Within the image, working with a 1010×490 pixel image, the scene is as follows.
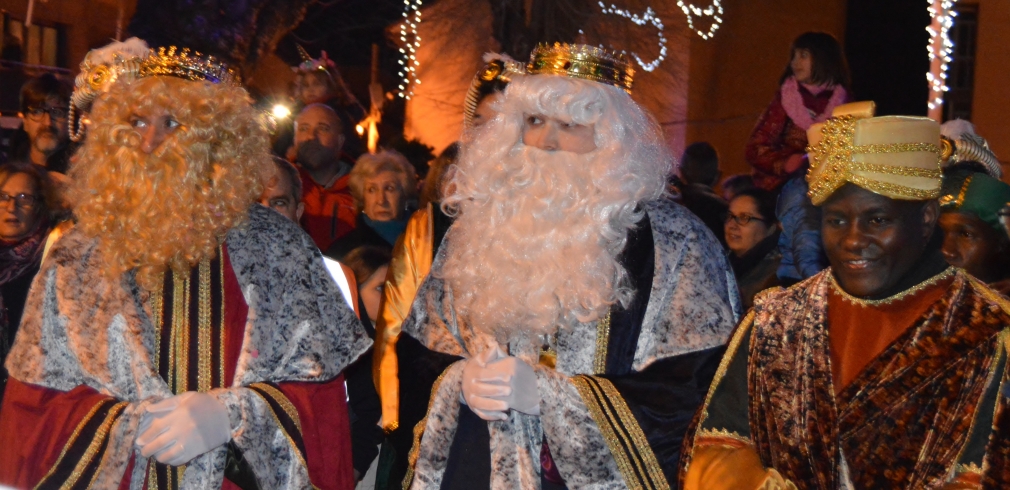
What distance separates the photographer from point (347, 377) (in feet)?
15.0

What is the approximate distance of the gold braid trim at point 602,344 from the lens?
3.68 metres

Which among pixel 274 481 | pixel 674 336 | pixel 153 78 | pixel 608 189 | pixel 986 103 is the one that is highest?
pixel 986 103

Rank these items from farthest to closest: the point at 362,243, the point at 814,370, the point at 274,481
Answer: the point at 362,243
the point at 274,481
the point at 814,370

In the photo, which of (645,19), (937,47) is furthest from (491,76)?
(645,19)

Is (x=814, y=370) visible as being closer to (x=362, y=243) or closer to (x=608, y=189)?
(x=608, y=189)

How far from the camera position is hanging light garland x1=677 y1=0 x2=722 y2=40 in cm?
1191

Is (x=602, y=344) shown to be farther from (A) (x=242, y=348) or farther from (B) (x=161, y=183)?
(B) (x=161, y=183)

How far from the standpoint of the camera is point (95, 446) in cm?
347

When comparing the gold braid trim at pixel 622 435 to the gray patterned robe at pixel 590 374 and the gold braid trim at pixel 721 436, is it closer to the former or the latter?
the gray patterned robe at pixel 590 374

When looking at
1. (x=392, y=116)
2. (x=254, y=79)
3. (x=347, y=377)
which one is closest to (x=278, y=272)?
(x=347, y=377)

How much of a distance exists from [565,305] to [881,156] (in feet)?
3.89

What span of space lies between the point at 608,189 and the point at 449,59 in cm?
981

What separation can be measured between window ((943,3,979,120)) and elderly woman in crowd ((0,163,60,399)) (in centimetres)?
808

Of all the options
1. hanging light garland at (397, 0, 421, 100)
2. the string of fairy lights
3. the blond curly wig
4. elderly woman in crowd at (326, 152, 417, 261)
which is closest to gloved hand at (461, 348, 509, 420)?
the blond curly wig
